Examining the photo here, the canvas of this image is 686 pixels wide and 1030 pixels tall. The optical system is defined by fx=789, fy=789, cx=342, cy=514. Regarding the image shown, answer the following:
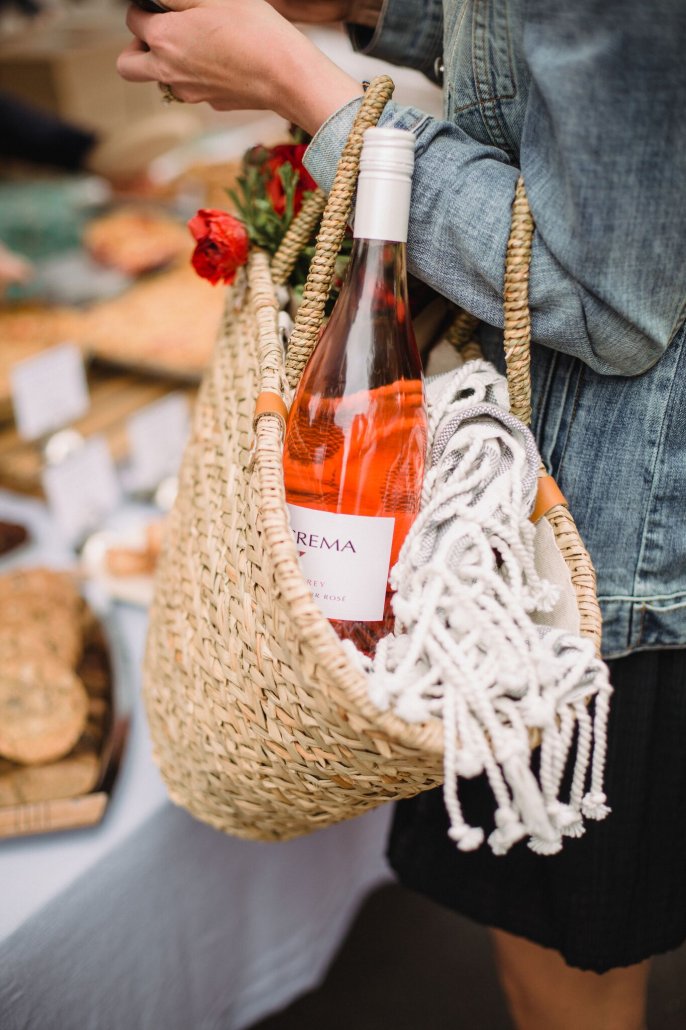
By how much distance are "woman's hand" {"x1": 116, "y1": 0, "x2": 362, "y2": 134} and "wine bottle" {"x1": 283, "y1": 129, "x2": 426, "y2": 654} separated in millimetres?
113

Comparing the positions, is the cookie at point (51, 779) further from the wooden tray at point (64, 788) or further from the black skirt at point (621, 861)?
the black skirt at point (621, 861)

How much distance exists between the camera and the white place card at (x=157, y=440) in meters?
1.40

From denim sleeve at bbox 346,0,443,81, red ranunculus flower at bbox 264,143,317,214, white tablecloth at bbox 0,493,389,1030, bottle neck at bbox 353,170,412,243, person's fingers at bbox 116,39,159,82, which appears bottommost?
white tablecloth at bbox 0,493,389,1030

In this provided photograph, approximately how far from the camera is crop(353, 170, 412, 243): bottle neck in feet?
1.77

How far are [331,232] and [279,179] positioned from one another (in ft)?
0.68

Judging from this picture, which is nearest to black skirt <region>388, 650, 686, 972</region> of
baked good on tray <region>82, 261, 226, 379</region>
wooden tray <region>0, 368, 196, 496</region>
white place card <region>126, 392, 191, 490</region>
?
white place card <region>126, 392, 191, 490</region>

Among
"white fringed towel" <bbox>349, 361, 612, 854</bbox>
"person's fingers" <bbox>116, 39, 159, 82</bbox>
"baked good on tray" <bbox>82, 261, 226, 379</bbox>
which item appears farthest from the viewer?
"baked good on tray" <bbox>82, 261, 226, 379</bbox>

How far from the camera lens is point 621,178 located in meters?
0.51

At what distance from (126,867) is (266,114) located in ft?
11.1

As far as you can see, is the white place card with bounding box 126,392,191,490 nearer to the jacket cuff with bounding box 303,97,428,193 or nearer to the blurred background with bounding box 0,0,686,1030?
the blurred background with bounding box 0,0,686,1030

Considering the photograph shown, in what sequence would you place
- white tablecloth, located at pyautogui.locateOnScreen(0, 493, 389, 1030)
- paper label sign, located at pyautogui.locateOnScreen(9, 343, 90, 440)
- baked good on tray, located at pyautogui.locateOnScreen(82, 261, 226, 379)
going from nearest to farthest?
white tablecloth, located at pyautogui.locateOnScreen(0, 493, 389, 1030)
paper label sign, located at pyautogui.locateOnScreen(9, 343, 90, 440)
baked good on tray, located at pyautogui.locateOnScreen(82, 261, 226, 379)

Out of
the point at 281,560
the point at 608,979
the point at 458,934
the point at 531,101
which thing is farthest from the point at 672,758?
the point at 458,934

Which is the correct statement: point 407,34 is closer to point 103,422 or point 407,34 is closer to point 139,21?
point 139,21

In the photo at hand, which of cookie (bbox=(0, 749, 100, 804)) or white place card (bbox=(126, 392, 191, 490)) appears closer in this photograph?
cookie (bbox=(0, 749, 100, 804))
